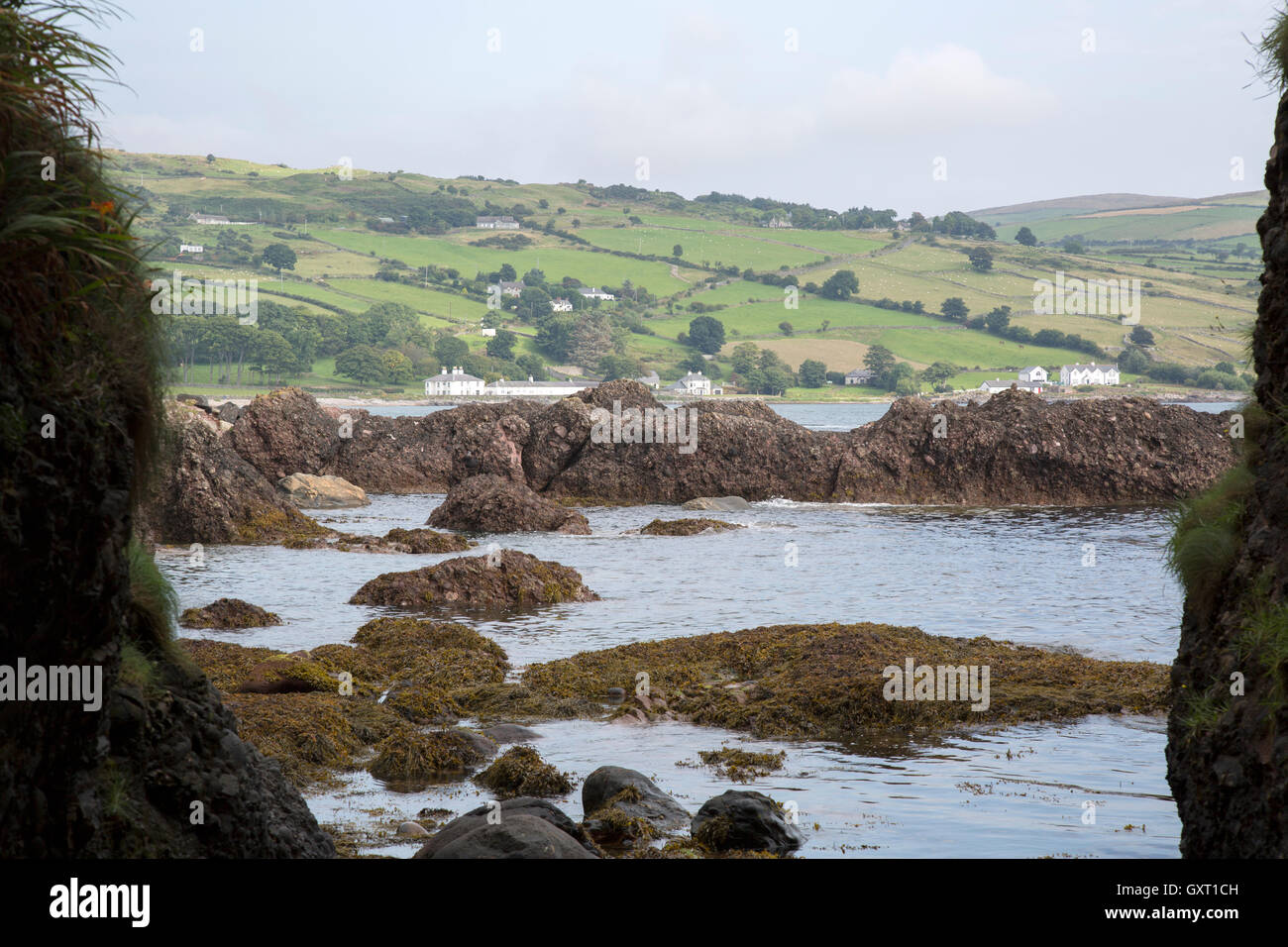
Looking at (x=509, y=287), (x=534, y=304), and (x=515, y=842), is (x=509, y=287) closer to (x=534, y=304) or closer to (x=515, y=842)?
(x=534, y=304)

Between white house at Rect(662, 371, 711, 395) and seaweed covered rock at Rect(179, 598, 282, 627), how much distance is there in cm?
11169

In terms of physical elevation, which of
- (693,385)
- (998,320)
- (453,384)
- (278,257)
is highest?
(278,257)

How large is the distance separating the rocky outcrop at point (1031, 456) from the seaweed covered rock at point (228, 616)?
2467 centimetres

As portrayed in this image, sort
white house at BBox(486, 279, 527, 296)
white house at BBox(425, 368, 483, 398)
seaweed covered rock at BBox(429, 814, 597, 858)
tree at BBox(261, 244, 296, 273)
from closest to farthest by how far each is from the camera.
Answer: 1. seaweed covered rock at BBox(429, 814, 597, 858)
2. white house at BBox(425, 368, 483, 398)
3. tree at BBox(261, 244, 296, 273)
4. white house at BBox(486, 279, 527, 296)

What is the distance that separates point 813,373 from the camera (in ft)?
467

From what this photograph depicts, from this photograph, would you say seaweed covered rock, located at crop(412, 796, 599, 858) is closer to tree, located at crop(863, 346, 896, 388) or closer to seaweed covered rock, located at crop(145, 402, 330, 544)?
seaweed covered rock, located at crop(145, 402, 330, 544)

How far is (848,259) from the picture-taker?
187m

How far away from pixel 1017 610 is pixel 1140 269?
169634 mm

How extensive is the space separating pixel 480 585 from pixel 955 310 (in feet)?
482

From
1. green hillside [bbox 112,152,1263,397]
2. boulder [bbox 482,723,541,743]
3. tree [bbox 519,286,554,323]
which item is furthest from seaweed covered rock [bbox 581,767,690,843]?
tree [bbox 519,286,554,323]
